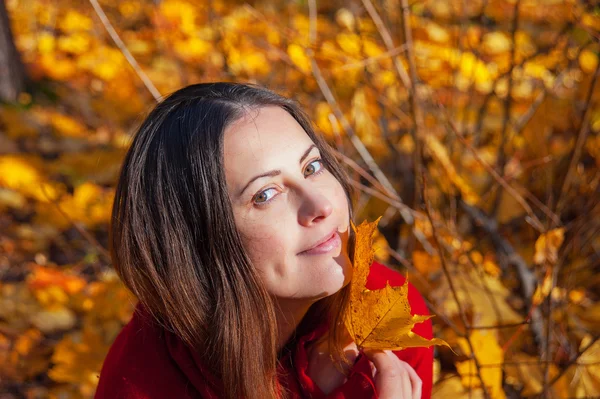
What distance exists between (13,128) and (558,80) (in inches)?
92.6

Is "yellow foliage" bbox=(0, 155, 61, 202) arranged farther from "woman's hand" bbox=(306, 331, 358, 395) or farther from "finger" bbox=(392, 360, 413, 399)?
"finger" bbox=(392, 360, 413, 399)

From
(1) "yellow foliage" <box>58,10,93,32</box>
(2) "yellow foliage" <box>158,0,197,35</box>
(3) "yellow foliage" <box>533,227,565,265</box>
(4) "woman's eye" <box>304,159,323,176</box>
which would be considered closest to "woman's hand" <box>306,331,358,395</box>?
(4) "woman's eye" <box>304,159,323,176</box>

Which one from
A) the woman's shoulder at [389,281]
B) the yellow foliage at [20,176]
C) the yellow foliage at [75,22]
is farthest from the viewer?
the yellow foliage at [75,22]

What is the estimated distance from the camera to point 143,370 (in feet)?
3.48

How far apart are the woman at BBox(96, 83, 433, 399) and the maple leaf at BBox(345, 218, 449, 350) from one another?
71mm

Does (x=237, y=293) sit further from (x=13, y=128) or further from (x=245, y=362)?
(x=13, y=128)

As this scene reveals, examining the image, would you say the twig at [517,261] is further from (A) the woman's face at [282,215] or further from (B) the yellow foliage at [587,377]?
(A) the woman's face at [282,215]

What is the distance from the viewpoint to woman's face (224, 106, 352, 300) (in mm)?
935

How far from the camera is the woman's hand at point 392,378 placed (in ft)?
3.18

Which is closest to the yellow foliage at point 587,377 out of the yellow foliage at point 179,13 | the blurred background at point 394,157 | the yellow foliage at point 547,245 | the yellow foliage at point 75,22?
the blurred background at point 394,157

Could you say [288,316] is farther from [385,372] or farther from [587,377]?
[587,377]

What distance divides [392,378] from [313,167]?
1.06 feet

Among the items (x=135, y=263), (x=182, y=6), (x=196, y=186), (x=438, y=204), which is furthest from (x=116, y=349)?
(x=182, y=6)

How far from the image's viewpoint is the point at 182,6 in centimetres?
362
